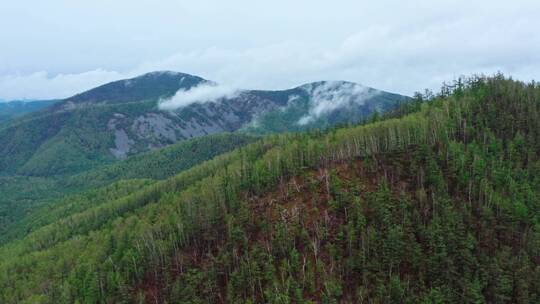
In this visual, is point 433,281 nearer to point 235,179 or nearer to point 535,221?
point 535,221

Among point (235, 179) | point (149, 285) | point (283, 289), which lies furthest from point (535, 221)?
point (149, 285)

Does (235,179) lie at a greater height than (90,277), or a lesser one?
greater

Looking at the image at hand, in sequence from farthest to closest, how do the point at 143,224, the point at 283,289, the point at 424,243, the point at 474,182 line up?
the point at 143,224 → the point at 474,182 → the point at 424,243 → the point at 283,289

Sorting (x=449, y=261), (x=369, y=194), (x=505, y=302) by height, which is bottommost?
(x=505, y=302)

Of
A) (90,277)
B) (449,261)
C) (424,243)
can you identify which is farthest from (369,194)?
(90,277)

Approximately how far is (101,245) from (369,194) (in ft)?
346

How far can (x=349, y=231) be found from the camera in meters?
124

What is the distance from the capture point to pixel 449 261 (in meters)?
112

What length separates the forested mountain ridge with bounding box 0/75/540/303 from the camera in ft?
379

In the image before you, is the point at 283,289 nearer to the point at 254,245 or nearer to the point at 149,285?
the point at 254,245

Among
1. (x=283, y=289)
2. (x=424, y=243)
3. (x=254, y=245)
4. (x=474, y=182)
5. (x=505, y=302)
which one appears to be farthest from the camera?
(x=474, y=182)

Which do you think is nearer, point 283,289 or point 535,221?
point 283,289

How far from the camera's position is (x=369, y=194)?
13825cm

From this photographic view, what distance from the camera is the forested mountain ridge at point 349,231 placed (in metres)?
116
